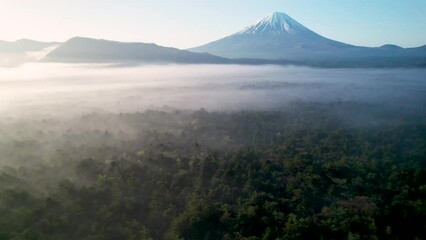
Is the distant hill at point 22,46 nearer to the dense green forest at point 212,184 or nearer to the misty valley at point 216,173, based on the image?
the misty valley at point 216,173

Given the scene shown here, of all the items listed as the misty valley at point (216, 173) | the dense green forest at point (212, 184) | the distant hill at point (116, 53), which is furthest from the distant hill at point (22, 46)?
the dense green forest at point (212, 184)

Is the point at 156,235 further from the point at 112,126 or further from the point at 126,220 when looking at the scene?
the point at 112,126

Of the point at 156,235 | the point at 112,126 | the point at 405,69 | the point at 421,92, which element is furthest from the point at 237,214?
the point at 405,69

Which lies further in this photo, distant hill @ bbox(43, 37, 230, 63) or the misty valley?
distant hill @ bbox(43, 37, 230, 63)

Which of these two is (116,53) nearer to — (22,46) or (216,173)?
(22,46)

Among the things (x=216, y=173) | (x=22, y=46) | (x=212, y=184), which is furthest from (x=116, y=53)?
(x=212, y=184)

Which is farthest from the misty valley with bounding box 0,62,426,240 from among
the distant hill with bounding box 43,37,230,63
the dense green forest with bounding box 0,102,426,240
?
the distant hill with bounding box 43,37,230,63

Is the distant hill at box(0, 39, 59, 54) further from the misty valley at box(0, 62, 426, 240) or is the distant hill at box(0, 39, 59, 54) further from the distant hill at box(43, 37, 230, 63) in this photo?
the misty valley at box(0, 62, 426, 240)
